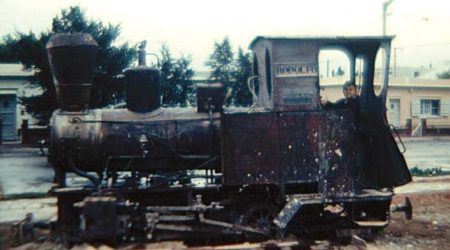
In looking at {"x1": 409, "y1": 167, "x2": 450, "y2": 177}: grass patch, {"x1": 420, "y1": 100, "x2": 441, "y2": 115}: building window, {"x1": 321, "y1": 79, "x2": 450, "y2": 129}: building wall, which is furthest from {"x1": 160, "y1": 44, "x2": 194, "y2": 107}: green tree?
{"x1": 420, "y1": 100, "x2": 441, "y2": 115}: building window

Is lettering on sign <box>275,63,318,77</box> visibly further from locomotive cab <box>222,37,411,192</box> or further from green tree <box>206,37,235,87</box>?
green tree <box>206,37,235,87</box>

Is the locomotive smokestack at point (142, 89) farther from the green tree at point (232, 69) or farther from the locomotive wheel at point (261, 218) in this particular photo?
the green tree at point (232, 69)

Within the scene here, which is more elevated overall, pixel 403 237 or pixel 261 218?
pixel 261 218

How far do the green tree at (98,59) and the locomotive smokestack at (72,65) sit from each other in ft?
32.7

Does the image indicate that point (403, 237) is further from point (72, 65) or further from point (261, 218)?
point (72, 65)

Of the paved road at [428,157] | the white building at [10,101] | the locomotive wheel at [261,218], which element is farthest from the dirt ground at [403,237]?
the white building at [10,101]

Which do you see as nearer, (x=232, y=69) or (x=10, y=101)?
(x=232, y=69)

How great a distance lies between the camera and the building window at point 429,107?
31703 millimetres

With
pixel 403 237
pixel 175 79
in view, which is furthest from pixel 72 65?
pixel 175 79

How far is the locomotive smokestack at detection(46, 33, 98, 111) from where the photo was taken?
22.7 ft

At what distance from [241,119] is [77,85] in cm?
257

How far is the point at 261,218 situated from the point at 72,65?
11.9ft

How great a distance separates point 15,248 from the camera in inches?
266

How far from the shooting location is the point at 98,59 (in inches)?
685
